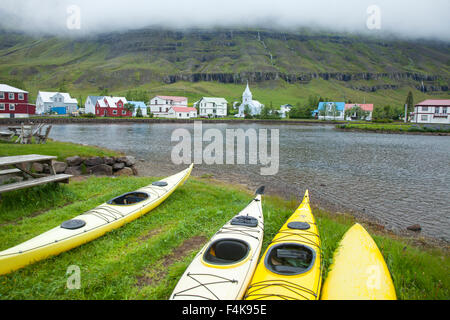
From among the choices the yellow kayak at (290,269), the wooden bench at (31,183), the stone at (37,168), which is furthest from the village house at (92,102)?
the yellow kayak at (290,269)

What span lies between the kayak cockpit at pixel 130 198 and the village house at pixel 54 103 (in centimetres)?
9581

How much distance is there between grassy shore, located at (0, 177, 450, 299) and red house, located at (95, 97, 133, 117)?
84806 millimetres

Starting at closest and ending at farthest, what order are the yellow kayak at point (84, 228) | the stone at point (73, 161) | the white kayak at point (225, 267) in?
the white kayak at point (225, 267) < the yellow kayak at point (84, 228) < the stone at point (73, 161)

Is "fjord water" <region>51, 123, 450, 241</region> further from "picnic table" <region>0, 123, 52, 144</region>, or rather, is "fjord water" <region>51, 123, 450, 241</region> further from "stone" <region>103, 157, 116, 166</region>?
"picnic table" <region>0, 123, 52, 144</region>

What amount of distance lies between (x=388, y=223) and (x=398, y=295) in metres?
6.74

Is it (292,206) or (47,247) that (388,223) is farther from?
(47,247)

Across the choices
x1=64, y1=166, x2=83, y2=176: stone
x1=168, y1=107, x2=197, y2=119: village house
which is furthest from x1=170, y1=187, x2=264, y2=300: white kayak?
x1=168, y1=107, x2=197, y2=119: village house

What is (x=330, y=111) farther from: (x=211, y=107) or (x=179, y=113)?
(x=179, y=113)

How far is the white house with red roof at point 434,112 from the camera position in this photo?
81125 millimetres

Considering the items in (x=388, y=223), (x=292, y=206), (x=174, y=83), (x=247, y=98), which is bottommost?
(x=388, y=223)

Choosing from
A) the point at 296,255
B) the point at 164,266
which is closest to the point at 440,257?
the point at 296,255

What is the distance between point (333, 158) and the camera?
84.8 feet

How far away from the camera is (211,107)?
113 metres

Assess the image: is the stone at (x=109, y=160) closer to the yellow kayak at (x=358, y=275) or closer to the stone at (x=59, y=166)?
the stone at (x=59, y=166)
